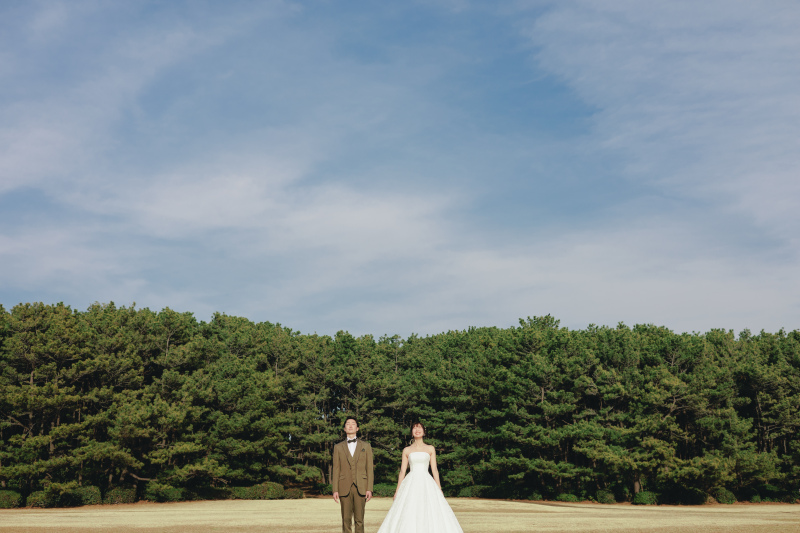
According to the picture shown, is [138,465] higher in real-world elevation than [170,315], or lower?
lower

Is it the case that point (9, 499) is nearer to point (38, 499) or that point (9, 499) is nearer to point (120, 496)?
point (38, 499)

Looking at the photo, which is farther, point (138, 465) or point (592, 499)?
point (592, 499)

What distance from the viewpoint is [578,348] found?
60.1 m

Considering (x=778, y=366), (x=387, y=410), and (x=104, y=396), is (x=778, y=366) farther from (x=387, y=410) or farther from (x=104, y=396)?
(x=104, y=396)

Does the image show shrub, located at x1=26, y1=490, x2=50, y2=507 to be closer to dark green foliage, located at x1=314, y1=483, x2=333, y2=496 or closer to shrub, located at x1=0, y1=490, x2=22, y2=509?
shrub, located at x1=0, y1=490, x2=22, y2=509

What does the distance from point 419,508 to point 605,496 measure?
43509 mm

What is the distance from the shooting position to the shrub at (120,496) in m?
44.6

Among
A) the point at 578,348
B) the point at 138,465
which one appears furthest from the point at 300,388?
the point at 578,348

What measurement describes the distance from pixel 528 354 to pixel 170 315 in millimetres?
31534

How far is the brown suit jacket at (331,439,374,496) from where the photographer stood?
1196cm

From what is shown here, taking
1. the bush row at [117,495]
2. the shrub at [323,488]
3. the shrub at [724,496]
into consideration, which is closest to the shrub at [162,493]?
the bush row at [117,495]

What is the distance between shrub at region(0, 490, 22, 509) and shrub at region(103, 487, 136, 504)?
5.26 m

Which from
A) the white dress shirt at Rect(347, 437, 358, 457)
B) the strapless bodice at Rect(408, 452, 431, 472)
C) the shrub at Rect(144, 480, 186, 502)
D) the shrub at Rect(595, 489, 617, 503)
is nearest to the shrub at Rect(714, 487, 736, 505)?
the shrub at Rect(595, 489, 617, 503)

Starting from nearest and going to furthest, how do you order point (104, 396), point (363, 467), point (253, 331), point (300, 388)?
point (363, 467), point (104, 396), point (300, 388), point (253, 331)
